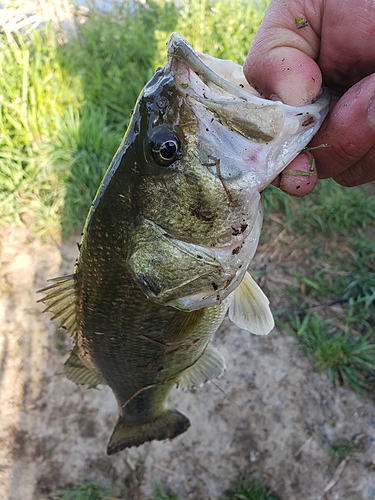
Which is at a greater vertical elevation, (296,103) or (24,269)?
(296,103)

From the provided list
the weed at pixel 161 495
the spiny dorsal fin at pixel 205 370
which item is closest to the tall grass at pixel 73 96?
the spiny dorsal fin at pixel 205 370

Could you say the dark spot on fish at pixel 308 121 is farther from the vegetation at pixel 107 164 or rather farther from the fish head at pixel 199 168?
the vegetation at pixel 107 164

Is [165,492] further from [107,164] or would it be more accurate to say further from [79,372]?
[107,164]

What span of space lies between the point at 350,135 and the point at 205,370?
143 centimetres

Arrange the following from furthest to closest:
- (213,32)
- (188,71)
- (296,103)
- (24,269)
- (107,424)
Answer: (213,32)
(24,269)
(107,424)
(296,103)
(188,71)

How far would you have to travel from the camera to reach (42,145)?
3.79 meters

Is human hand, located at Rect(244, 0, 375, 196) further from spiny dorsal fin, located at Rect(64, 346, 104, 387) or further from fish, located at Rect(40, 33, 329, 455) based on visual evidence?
spiny dorsal fin, located at Rect(64, 346, 104, 387)

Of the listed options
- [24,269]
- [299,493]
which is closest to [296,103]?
[299,493]

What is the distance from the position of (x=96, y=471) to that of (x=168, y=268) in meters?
2.16

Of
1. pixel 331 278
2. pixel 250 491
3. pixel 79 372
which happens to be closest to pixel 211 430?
pixel 250 491

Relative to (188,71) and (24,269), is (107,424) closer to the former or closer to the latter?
(24,269)

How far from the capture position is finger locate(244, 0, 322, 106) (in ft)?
4.37

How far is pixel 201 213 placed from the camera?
1251mm

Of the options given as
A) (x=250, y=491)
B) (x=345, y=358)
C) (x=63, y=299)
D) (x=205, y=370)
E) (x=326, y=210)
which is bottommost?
(x=250, y=491)
